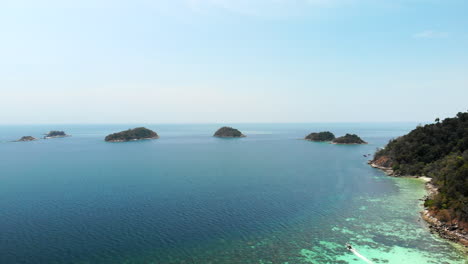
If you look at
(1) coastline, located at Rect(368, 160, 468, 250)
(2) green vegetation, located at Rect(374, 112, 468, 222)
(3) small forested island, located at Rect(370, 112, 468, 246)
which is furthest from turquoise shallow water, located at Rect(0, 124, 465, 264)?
(2) green vegetation, located at Rect(374, 112, 468, 222)

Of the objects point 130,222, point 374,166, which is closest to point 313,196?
point 130,222

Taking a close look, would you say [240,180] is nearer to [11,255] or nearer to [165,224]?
[165,224]

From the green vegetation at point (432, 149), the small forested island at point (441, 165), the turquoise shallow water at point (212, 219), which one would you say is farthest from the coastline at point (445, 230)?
the green vegetation at point (432, 149)

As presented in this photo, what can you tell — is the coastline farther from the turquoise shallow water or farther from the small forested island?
the turquoise shallow water

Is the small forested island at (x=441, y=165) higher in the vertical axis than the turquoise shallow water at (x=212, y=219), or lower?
higher

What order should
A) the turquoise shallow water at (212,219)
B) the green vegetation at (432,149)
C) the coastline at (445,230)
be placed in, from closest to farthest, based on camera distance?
the turquoise shallow water at (212,219) → the coastline at (445,230) → the green vegetation at (432,149)

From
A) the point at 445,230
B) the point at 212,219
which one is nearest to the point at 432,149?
the point at 445,230

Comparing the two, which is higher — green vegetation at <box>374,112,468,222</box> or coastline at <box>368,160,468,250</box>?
green vegetation at <box>374,112,468,222</box>

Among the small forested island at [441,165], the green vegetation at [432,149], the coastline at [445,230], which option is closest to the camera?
the coastline at [445,230]

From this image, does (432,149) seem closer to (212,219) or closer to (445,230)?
(445,230)

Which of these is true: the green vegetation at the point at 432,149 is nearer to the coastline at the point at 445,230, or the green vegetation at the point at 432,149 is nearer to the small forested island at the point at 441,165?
the small forested island at the point at 441,165
